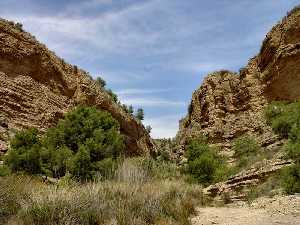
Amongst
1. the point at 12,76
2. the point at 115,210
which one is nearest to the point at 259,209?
the point at 115,210

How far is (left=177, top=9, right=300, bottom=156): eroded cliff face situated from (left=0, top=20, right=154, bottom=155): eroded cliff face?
18364 millimetres

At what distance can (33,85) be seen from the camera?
32.2m

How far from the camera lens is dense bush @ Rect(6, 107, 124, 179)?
19453 mm

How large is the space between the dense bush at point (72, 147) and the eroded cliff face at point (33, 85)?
411 centimetres

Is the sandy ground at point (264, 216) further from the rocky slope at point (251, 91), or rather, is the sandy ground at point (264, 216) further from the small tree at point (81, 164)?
the rocky slope at point (251, 91)

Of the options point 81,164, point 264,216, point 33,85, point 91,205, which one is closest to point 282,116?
point 33,85

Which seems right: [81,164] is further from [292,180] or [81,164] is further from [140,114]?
[140,114]

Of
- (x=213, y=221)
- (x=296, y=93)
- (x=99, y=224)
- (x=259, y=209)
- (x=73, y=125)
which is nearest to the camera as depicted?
(x=99, y=224)

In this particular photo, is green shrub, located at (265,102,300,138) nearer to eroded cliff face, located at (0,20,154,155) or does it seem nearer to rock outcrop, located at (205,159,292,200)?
rock outcrop, located at (205,159,292,200)

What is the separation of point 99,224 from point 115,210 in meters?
0.59

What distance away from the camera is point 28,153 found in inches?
787

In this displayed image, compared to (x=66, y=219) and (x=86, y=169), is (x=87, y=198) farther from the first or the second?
(x=86, y=169)

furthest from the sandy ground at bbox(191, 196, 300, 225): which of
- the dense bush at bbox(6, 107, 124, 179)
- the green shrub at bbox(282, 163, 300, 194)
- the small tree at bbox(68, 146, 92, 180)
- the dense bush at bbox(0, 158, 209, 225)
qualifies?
the dense bush at bbox(6, 107, 124, 179)

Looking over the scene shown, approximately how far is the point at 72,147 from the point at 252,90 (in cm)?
3481
